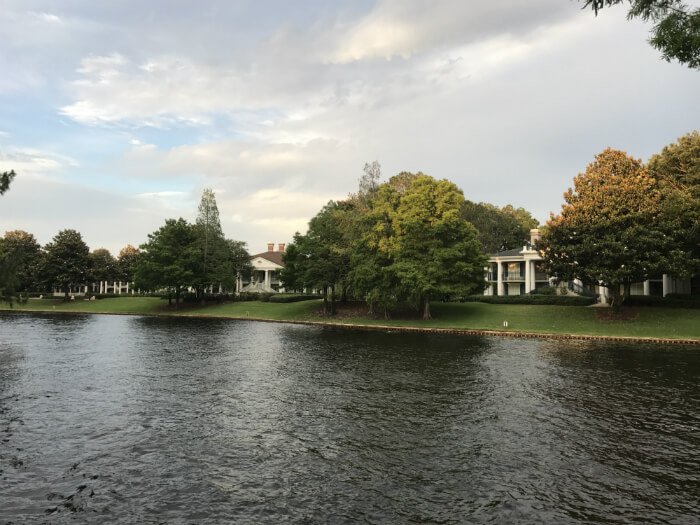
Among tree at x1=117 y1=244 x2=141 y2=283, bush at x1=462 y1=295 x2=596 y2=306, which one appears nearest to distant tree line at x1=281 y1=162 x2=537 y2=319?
bush at x1=462 y1=295 x2=596 y2=306

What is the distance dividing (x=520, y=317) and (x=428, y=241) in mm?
13306

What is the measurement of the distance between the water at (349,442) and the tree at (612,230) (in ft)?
65.8

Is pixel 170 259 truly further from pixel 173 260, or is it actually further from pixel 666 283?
pixel 666 283

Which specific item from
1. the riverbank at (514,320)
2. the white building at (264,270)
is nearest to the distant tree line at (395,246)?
the riverbank at (514,320)

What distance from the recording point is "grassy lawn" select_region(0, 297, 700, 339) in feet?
145

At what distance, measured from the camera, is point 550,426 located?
15203 millimetres

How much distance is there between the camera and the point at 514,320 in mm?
51844

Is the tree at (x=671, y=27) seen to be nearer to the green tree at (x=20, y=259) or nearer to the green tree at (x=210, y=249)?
the green tree at (x=20, y=259)

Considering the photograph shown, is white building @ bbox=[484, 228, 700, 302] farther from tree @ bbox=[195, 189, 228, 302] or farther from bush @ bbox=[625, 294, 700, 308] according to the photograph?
tree @ bbox=[195, 189, 228, 302]

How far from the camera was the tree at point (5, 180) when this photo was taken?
88.4ft

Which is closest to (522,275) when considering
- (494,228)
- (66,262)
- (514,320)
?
(494,228)

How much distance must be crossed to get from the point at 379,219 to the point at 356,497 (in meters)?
51.4

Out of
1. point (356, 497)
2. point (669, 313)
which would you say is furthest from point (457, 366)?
point (669, 313)

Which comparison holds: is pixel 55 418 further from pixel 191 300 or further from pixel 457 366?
pixel 191 300
